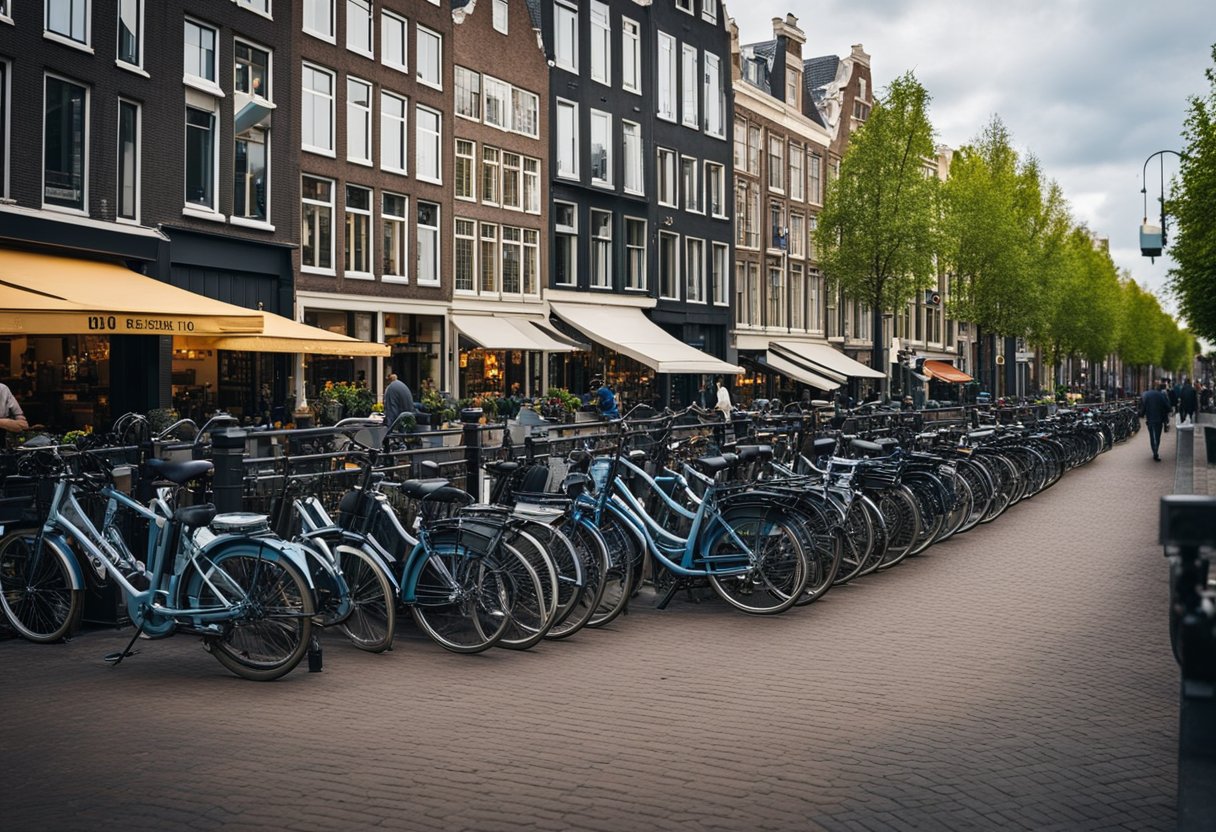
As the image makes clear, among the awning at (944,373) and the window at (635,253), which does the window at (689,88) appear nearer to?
the window at (635,253)

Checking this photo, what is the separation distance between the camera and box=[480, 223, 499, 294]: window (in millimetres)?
34156

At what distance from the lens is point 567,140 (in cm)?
3788

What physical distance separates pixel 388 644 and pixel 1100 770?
13.7ft

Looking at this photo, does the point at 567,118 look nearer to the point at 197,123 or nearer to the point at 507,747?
the point at 197,123

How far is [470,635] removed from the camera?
26.5ft

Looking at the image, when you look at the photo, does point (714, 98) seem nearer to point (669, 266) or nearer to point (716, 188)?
point (716, 188)

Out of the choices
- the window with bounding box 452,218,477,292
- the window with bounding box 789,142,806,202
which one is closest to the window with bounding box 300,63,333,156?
the window with bounding box 452,218,477,292

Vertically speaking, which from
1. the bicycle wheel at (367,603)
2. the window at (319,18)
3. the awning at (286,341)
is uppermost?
the window at (319,18)

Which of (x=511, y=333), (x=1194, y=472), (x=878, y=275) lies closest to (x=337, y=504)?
(x=1194, y=472)

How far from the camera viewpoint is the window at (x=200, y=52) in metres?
24.3

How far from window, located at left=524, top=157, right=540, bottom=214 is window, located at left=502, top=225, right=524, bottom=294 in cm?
86

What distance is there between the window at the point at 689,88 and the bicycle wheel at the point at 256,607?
125ft

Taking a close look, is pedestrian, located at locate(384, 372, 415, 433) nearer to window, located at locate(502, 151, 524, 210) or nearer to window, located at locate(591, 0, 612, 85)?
window, located at locate(502, 151, 524, 210)

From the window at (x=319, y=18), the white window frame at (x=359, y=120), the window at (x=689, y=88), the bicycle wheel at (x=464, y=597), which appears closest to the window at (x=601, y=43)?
the window at (x=689, y=88)
